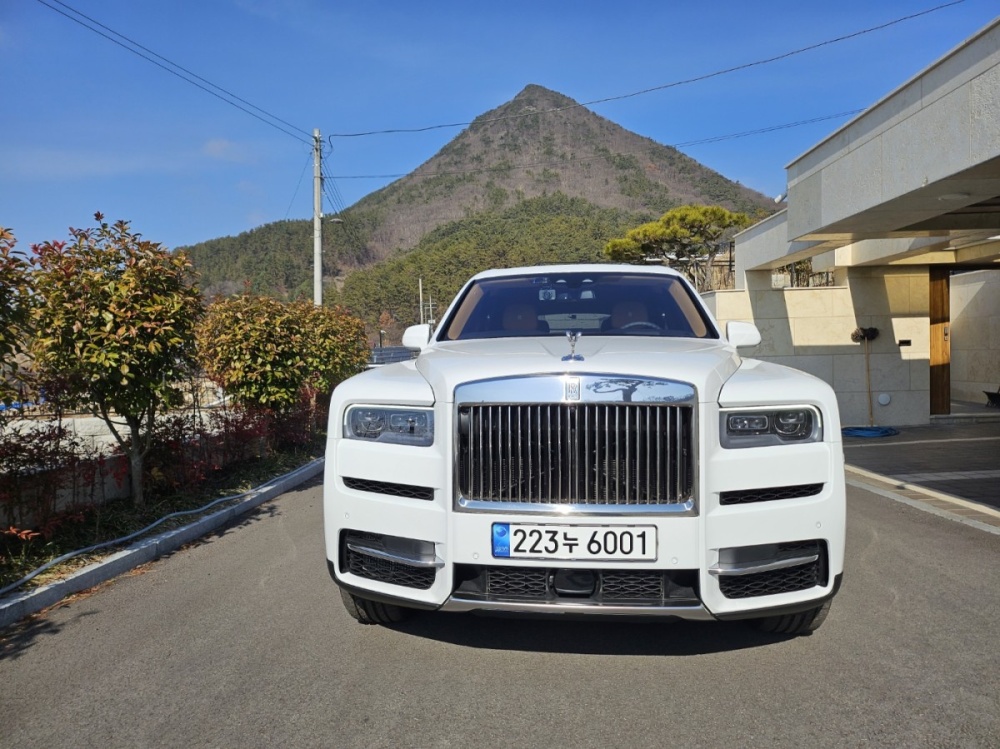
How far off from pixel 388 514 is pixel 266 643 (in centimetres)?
110

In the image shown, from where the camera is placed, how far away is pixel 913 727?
8.78 ft

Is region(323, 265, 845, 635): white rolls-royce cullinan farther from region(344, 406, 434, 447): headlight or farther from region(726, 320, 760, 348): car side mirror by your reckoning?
region(726, 320, 760, 348): car side mirror

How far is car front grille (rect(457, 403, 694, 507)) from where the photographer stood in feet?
9.67

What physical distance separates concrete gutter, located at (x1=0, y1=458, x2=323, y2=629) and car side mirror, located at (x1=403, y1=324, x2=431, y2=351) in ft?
8.29

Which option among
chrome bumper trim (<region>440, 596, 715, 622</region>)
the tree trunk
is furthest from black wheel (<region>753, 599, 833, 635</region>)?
the tree trunk

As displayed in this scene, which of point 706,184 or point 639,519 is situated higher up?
point 706,184

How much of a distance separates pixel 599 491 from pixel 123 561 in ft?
12.0

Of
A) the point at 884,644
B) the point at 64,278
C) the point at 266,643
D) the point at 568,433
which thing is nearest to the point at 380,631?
the point at 266,643

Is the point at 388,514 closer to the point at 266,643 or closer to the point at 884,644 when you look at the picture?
the point at 266,643

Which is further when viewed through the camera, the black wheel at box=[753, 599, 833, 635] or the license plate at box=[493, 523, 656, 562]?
the black wheel at box=[753, 599, 833, 635]

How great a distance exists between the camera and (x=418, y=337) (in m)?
4.50

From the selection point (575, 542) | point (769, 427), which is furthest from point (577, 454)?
point (769, 427)

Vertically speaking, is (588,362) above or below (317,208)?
below

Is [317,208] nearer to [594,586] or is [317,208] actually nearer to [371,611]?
[371,611]
